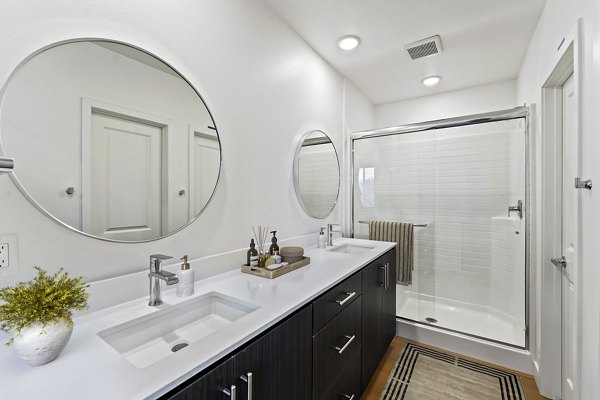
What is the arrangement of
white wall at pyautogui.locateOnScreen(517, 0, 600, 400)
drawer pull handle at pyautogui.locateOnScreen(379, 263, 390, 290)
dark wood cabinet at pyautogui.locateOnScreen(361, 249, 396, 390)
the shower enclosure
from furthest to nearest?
the shower enclosure, drawer pull handle at pyautogui.locateOnScreen(379, 263, 390, 290), dark wood cabinet at pyautogui.locateOnScreen(361, 249, 396, 390), white wall at pyautogui.locateOnScreen(517, 0, 600, 400)

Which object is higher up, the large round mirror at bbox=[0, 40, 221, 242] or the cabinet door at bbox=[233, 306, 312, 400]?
the large round mirror at bbox=[0, 40, 221, 242]

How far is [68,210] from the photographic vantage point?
0.90 meters

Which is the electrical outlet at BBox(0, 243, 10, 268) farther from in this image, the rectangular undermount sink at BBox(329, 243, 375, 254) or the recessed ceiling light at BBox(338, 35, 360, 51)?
the recessed ceiling light at BBox(338, 35, 360, 51)

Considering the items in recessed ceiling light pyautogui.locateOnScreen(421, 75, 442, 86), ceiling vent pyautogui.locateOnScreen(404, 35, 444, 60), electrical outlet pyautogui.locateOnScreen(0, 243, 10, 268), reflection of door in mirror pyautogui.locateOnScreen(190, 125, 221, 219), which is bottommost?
electrical outlet pyautogui.locateOnScreen(0, 243, 10, 268)

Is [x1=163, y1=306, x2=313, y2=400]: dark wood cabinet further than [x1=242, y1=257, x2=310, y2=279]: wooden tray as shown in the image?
No

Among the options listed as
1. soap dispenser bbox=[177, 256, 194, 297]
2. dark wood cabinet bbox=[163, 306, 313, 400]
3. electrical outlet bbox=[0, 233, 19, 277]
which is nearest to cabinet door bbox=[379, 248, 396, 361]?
dark wood cabinet bbox=[163, 306, 313, 400]

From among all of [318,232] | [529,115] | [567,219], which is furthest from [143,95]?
[529,115]

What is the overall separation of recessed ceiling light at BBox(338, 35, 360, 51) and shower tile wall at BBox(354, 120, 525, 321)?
3.01ft

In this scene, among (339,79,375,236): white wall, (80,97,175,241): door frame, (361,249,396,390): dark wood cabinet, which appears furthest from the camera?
(339,79,375,236): white wall

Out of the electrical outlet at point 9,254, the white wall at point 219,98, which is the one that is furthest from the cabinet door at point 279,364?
the electrical outlet at point 9,254

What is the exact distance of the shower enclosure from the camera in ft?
7.32

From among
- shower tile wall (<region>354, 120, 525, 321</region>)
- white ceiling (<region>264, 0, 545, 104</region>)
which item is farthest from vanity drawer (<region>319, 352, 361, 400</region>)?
white ceiling (<region>264, 0, 545, 104</region>)

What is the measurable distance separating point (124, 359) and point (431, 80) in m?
3.26

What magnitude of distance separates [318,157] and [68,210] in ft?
5.59
